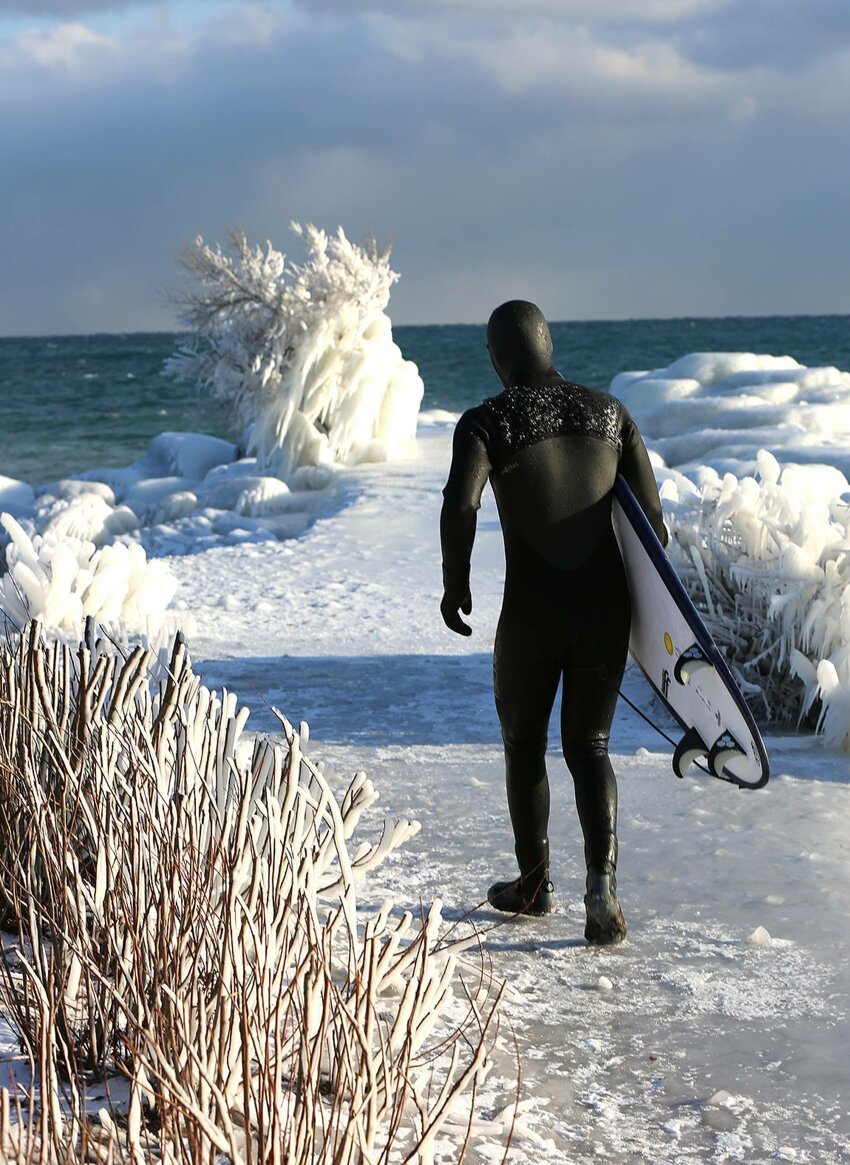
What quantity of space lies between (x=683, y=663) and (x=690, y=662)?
0.03 meters

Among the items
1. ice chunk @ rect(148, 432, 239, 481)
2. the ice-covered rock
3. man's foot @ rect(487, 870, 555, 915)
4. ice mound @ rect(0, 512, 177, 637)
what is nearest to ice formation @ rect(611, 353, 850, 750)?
man's foot @ rect(487, 870, 555, 915)

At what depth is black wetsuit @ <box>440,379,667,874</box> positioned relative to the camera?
3.47m

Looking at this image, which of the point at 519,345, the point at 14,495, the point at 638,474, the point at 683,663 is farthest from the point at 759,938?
the point at 14,495

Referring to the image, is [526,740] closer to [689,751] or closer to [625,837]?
[689,751]

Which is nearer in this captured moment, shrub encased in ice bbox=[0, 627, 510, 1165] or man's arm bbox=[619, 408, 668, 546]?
shrub encased in ice bbox=[0, 627, 510, 1165]

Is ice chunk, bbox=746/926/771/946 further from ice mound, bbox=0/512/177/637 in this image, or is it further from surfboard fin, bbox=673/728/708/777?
ice mound, bbox=0/512/177/637

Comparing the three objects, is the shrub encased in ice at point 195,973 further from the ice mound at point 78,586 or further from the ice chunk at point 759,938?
the ice mound at point 78,586

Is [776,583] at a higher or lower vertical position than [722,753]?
higher

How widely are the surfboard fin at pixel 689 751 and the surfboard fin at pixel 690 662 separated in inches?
7.8

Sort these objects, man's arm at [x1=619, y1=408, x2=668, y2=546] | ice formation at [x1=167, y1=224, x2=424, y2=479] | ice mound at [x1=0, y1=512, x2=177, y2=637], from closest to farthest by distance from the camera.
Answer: man's arm at [x1=619, y1=408, x2=668, y2=546]
ice mound at [x1=0, y1=512, x2=177, y2=637]
ice formation at [x1=167, y1=224, x2=424, y2=479]

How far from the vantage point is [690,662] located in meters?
3.33

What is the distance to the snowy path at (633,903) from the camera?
8.53 ft

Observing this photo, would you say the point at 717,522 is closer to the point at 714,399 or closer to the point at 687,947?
the point at 687,947

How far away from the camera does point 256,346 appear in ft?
48.7
